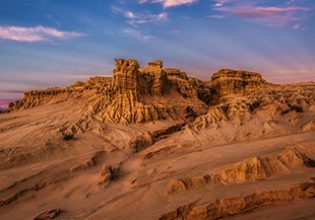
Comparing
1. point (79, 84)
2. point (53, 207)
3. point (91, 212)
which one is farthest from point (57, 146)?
point (79, 84)

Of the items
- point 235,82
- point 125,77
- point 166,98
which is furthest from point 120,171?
point 235,82

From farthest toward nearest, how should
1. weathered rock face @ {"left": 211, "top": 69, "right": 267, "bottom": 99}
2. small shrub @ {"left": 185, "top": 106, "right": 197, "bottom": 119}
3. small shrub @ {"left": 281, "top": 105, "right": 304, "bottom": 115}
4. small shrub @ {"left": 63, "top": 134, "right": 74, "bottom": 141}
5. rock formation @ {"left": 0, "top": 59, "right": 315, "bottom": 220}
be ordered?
weathered rock face @ {"left": 211, "top": 69, "right": 267, "bottom": 99} < small shrub @ {"left": 185, "top": 106, "right": 197, "bottom": 119} < small shrub @ {"left": 281, "top": 105, "right": 304, "bottom": 115} < small shrub @ {"left": 63, "top": 134, "right": 74, "bottom": 141} < rock formation @ {"left": 0, "top": 59, "right": 315, "bottom": 220}

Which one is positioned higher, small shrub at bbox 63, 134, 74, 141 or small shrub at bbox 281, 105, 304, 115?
small shrub at bbox 281, 105, 304, 115

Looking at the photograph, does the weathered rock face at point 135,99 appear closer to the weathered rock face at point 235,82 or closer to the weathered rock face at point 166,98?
the weathered rock face at point 166,98

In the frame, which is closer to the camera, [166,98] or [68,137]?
[68,137]

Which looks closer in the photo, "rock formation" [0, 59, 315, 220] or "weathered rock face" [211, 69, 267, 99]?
"rock formation" [0, 59, 315, 220]

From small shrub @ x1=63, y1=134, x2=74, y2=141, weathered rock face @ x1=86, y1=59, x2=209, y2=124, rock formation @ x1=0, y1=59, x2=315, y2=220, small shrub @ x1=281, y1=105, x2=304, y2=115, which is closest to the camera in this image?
rock formation @ x1=0, y1=59, x2=315, y2=220

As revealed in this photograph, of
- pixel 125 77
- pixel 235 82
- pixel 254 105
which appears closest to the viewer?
pixel 254 105

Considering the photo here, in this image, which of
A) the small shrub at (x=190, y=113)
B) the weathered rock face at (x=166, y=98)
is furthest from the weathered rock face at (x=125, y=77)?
the small shrub at (x=190, y=113)

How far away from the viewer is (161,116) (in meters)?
19.9

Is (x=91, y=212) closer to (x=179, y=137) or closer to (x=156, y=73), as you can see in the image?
(x=179, y=137)

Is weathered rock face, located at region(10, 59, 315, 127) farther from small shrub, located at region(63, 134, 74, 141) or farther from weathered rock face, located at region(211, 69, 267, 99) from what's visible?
small shrub, located at region(63, 134, 74, 141)

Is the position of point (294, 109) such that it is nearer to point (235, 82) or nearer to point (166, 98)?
point (166, 98)

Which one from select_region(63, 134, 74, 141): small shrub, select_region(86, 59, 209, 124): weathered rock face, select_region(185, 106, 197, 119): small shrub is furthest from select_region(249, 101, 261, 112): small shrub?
select_region(63, 134, 74, 141): small shrub
